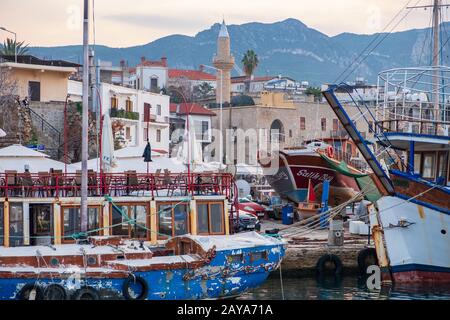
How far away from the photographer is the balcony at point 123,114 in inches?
1913

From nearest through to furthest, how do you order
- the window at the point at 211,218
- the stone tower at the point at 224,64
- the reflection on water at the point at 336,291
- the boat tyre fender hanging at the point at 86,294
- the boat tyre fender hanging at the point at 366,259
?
the boat tyre fender hanging at the point at 86,294
the window at the point at 211,218
the reflection on water at the point at 336,291
the boat tyre fender hanging at the point at 366,259
the stone tower at the point at 224,64

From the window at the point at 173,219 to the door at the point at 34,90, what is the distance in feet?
78.8

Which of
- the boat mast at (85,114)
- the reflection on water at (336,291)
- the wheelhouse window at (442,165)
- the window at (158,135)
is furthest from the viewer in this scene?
the window at (158,135)

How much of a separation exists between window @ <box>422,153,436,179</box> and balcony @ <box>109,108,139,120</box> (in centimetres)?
2335

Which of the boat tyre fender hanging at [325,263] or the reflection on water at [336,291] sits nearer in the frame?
the reflection on water at [336,291]

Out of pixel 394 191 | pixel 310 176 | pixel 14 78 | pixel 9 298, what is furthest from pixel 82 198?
pixel 14 78

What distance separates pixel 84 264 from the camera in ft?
67.6

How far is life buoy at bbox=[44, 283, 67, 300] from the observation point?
66.0 feet

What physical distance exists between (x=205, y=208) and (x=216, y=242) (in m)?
2.03

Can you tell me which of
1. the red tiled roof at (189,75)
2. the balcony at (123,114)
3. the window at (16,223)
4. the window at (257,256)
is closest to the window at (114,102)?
the balcony at (123,114)

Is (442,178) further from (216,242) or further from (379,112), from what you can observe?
(216,242)

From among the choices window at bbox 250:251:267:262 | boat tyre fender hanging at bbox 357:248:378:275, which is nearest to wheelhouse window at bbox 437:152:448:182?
boat tyre fender hanging at bbox 357:248:378:275

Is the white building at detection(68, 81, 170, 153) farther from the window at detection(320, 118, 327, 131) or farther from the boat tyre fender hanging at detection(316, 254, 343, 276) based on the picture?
the window at detection(320, 118, 327, 131)

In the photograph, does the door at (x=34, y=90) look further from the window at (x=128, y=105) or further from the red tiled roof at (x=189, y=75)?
the red tiled roof at (x=189, y=75)
